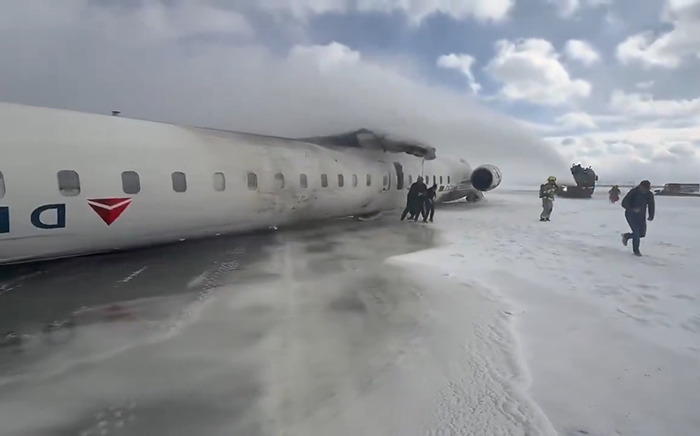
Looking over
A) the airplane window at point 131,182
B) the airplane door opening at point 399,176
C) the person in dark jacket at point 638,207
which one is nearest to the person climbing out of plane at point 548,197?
the airplane door opening at point 399,176

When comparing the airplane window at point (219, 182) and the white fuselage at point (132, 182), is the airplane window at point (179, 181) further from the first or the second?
the airplane window at point (219, 182)

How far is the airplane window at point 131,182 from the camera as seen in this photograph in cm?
703

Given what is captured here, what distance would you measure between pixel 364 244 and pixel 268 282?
3.58 metres

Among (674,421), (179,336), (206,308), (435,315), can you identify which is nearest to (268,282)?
(206,308)

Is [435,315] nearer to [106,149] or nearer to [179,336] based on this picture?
[179,336]

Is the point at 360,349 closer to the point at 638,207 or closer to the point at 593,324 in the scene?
the point at 593,324

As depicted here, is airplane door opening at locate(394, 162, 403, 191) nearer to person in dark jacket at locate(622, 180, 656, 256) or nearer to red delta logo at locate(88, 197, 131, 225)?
person in dark jacket at locate(622, 180, 656, 256)

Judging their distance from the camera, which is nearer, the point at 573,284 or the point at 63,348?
the point at 63,348

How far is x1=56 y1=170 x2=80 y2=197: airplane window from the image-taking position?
6309 mm

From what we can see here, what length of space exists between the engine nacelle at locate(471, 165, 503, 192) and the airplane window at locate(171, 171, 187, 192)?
16434mm

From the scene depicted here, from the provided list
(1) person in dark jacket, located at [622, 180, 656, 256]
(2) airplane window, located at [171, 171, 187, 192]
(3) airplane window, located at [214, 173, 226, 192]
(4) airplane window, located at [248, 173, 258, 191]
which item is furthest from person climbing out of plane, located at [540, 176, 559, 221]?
(2) airplane window, located at [171, 171, 187, 192]

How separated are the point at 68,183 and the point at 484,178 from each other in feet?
60.4

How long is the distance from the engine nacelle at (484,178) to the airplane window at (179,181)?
1643 cm

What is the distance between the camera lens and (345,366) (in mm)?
3611
